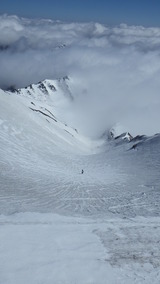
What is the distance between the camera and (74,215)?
31.9 m

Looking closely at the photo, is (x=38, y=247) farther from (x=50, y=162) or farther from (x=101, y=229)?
(x=50, y=162)

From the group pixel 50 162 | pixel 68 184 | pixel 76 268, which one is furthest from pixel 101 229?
pixel 50 162

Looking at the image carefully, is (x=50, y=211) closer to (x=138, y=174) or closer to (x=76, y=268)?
(x=76, y=268)

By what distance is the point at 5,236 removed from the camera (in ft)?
81.4

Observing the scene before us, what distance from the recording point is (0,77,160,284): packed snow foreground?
20.3 m

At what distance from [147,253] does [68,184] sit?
23.0 metres

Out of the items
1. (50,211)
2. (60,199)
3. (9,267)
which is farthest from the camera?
(60,199)

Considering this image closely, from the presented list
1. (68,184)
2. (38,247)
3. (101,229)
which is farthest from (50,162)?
(38,247)

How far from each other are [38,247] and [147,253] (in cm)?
632

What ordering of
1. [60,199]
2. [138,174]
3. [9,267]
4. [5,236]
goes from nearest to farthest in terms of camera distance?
1. [9,267]
2. [5,236]
3. [60,199]
4. [138,174]

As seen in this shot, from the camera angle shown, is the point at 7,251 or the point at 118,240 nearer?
the point at 7,251

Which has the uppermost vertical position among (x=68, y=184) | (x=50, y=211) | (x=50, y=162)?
(x=50, y=162)

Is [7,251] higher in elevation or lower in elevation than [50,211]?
lower

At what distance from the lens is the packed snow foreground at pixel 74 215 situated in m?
20.3
